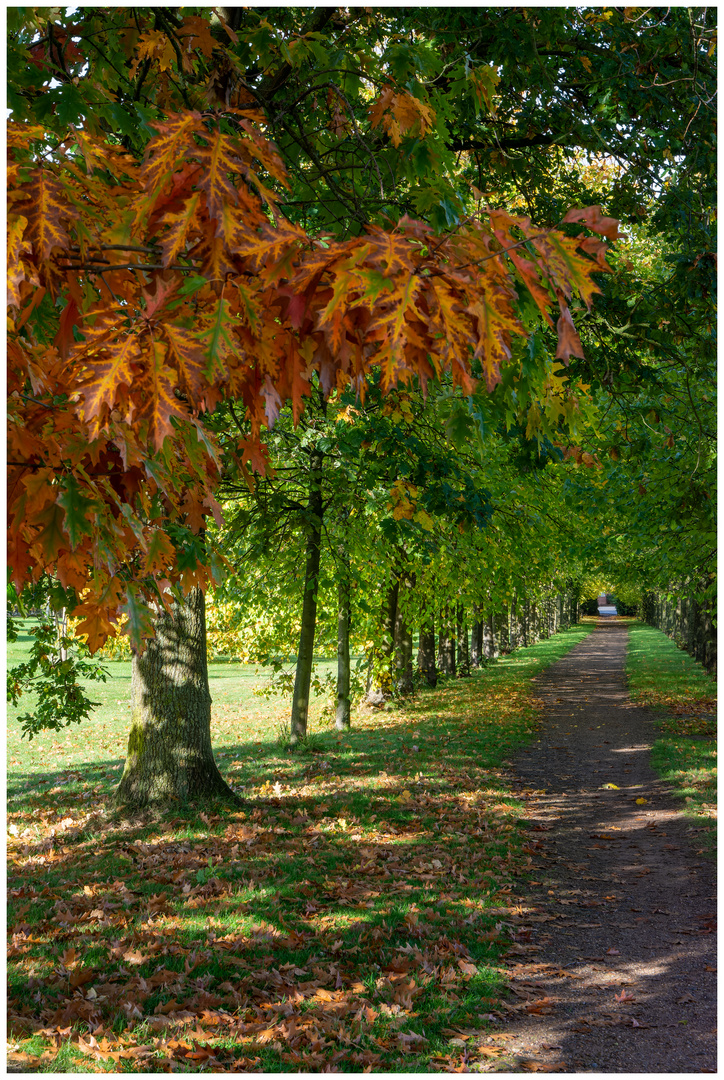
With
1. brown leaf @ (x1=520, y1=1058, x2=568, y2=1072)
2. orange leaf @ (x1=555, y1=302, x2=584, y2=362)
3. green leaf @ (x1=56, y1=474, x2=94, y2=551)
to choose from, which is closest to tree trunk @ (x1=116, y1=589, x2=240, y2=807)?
brown leaf @ (x1=520, y1=1058, x2=568, y2=1072)

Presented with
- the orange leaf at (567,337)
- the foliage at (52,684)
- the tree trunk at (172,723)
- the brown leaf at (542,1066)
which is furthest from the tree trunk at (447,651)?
the orange leaf at (567,337)

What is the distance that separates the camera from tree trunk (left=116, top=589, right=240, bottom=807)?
8094 mm

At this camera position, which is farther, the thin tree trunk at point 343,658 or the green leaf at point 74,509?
the thin tree trunk at point 343,658

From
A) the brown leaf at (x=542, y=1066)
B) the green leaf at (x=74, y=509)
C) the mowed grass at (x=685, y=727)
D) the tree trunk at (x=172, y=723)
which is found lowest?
the mowed grass at (x=685, y=727)

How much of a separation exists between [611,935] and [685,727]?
10.0 meters

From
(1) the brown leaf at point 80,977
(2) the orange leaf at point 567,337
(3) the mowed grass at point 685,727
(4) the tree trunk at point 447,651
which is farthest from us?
(4) the tree trunk at point 447,651

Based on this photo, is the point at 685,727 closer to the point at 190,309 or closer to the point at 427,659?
the point at 427,659

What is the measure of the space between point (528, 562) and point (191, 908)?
1591 centimetres

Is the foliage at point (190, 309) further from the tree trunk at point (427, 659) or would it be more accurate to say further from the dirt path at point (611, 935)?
the tree trunk at point (427, 659)

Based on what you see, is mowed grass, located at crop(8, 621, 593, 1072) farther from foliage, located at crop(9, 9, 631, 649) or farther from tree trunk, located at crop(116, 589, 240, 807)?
foliage, located at crop(9, 9, 631, 649)

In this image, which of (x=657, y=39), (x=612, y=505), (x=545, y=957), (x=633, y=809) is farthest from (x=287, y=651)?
(x=657, y=39)

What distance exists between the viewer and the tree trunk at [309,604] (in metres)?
12.2

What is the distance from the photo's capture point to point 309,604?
42.1ft

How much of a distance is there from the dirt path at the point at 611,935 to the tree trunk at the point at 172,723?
3.57m
